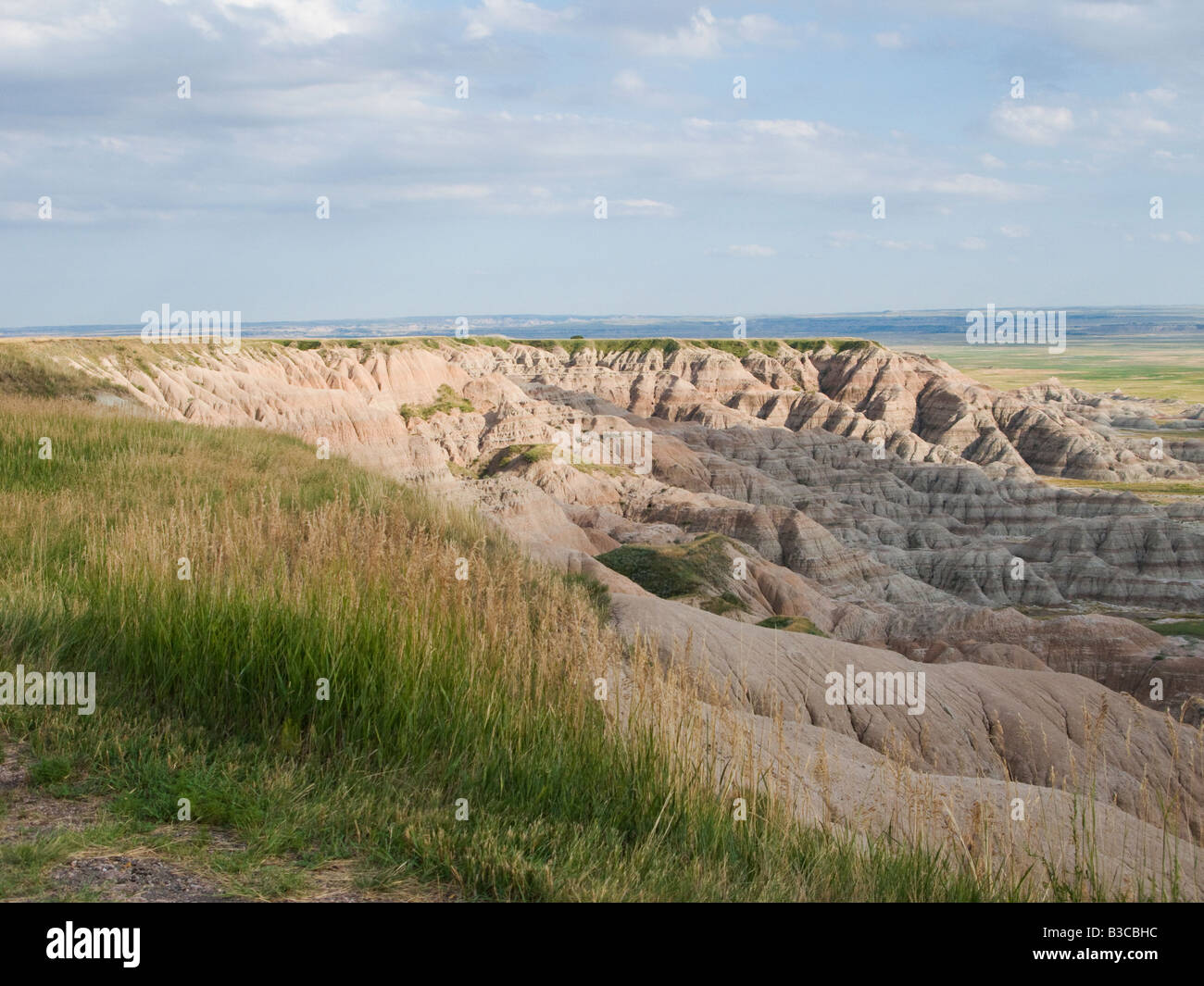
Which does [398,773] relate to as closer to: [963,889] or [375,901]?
[375,901]

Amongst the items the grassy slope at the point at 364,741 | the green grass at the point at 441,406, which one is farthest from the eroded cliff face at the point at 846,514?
the grassy slope at the point at 364,741

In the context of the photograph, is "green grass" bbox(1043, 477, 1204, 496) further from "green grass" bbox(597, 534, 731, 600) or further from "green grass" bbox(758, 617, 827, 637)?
"green grass" bbox(758, 617, 827, 637)

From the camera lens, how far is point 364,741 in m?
4.89

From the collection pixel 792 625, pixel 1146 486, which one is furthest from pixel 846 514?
pixel 1146 486

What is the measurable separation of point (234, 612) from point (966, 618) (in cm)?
4251

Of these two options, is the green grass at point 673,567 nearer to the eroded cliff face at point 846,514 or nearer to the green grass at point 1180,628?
the eroded cliff face at point 846,514

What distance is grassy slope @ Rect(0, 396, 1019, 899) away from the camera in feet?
12.9

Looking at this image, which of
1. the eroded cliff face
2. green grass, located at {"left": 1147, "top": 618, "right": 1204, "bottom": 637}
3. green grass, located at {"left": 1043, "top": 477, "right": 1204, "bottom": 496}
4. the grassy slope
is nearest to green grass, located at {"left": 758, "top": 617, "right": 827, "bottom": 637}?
the eroded cliff face

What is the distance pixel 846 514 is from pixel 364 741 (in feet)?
227

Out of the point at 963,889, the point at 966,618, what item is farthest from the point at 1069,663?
the point at 963,889

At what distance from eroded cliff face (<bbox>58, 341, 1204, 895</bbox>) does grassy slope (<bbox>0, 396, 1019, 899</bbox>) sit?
0.92 metres

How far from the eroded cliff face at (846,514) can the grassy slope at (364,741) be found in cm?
92

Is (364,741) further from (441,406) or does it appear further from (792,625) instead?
(441,406)

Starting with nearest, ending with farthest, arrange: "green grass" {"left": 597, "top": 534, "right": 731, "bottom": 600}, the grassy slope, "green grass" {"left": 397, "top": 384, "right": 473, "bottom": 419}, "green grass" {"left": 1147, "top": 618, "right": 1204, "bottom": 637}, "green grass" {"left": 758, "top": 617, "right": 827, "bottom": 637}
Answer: the grassy slope
"green grass" {"left": 758, "top": 617, "right": 827, "bottom": 637}
"green grass" {"left": 597, "top": 534, "right": 731, "bottom": 600}
"green grass" {"left": 1147, "top": 618, "right": 1204, "bottom": 637}
"green grass" {"left": 397, "top": 384, "right": 473, "bottom": 419}
